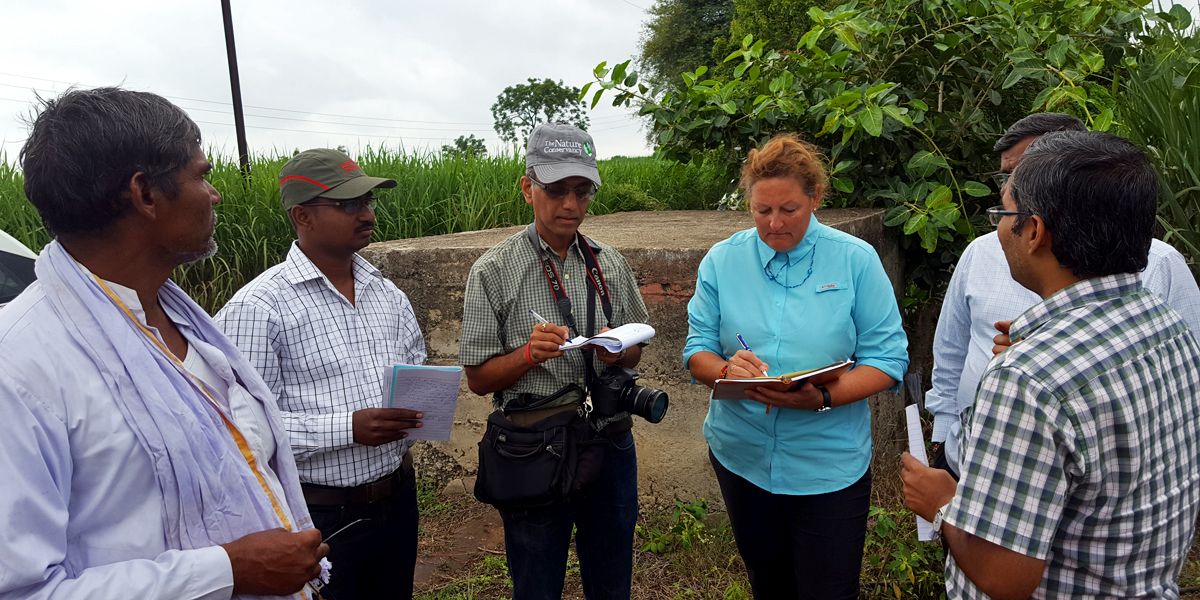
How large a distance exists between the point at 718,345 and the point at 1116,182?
5.04 ft

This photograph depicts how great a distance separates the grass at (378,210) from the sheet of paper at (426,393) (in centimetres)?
410

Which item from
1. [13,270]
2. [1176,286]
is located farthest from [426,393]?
[13,270]

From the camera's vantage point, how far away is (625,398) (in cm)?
267

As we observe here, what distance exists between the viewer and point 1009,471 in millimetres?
1478

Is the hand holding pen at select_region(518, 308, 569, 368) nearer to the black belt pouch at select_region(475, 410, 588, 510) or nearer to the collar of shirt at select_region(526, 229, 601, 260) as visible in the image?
the black belt pouch at select_region(475, 410, 588, 510)

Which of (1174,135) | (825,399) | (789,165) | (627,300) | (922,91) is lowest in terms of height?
(825,399)

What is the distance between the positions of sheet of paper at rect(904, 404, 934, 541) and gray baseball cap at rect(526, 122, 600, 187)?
4.32ft

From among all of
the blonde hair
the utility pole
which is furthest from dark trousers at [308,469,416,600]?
the utility pole

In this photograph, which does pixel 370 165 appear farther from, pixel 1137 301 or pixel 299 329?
pixel 1137 301

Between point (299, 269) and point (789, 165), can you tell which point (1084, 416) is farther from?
point (299, 269)

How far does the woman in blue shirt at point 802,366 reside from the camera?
8.61 ft

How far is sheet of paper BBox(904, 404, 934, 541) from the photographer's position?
1779 mm

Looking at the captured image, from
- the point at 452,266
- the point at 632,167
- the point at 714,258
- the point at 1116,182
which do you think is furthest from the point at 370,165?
the point at 1116,182

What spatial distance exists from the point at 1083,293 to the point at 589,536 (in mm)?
1786
